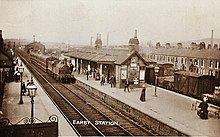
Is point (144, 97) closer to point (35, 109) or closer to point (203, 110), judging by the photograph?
point (203, 110)

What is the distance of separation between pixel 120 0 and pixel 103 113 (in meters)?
1.41

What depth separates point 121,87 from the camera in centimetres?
492

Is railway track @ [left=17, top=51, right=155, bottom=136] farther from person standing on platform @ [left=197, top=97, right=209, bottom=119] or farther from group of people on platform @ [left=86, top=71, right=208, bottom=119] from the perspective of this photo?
person standing on platform @ [left=197, top=97, right=209, bottom=119]

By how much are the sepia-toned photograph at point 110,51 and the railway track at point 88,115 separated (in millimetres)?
12

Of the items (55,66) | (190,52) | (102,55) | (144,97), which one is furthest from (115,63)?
(55,66)

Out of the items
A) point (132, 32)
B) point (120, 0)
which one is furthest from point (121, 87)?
point (120, 0)

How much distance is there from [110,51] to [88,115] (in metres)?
0.95

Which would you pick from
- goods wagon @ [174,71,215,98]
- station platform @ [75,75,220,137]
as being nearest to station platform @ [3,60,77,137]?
station platform @ [75,75,220,137]

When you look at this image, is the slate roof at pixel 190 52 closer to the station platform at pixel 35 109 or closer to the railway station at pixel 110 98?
the railway station at pixel 110 98

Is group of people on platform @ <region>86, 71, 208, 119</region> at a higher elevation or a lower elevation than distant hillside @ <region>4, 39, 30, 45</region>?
lower

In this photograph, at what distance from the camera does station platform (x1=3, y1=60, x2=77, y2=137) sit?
358 cm

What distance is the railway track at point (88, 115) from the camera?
3578 millimetres

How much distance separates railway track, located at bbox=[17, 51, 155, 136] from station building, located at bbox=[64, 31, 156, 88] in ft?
1.39

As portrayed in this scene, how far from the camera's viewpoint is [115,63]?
490 centimetres
